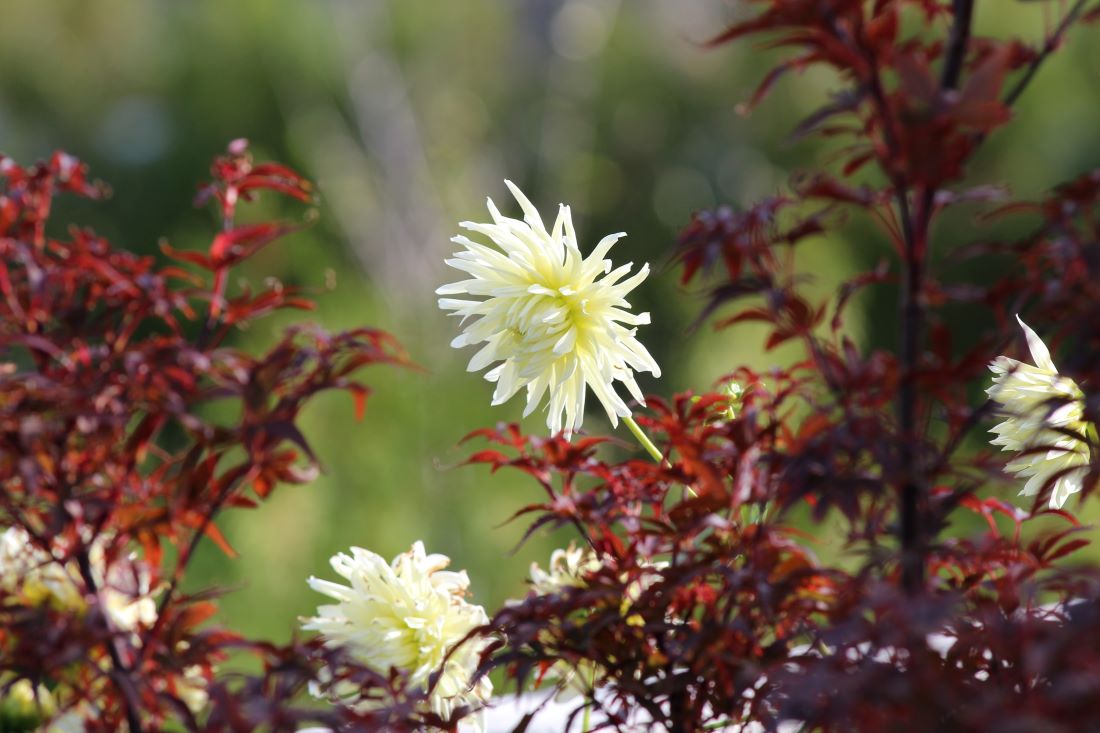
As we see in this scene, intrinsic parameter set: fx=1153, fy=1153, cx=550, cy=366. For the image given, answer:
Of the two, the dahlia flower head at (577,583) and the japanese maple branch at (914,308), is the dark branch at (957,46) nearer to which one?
the japanese maple branch at (914,308)

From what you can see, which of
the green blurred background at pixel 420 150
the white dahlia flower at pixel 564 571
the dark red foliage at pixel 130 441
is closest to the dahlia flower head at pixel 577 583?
the white dahlia flower at pixel 564 571

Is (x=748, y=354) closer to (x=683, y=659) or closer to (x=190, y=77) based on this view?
(x=683, y=659)

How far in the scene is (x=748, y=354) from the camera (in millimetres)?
2971

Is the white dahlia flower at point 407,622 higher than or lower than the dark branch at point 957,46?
lower

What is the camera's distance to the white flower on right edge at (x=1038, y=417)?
2.17ft

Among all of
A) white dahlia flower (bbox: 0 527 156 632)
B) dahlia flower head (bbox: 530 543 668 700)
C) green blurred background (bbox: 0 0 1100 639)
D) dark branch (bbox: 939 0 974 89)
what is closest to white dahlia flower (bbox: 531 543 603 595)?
dahlia flower head (bbox: 530 543 668 700)

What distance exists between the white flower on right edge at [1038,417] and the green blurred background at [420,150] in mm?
2077

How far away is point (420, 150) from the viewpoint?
425 centimetres

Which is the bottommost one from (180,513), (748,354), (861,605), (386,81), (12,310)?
(861,605)

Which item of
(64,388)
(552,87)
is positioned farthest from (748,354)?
(64,388)

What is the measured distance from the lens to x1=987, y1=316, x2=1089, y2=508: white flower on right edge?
0.66 metres

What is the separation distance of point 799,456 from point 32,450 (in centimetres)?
37

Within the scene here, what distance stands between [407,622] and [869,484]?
32 centimetres

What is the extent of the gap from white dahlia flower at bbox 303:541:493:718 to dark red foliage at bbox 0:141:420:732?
77 millimetres
